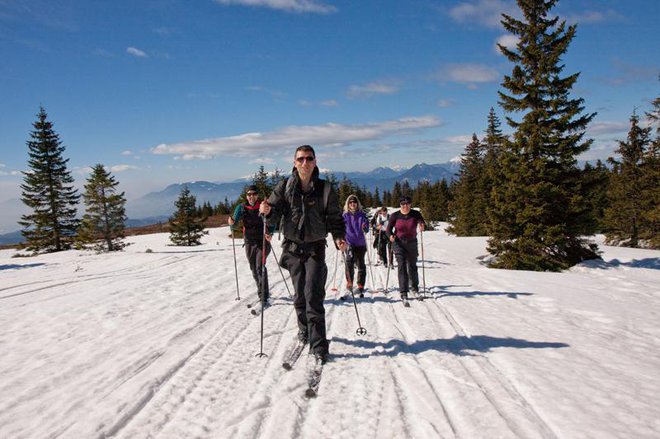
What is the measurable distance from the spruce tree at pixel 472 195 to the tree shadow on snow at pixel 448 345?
1358 inches

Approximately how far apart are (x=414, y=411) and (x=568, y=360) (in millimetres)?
2791

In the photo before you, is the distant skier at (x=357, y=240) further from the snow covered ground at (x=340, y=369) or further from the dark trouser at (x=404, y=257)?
the dark trouser at (x=404, y=257)

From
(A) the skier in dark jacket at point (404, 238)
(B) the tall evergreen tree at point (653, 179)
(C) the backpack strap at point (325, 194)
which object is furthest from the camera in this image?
(B) the tall evergreen tree at point (653, 179)

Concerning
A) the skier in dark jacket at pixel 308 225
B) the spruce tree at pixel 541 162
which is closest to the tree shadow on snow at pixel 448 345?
the skier in dark jacket at pixel 308 225

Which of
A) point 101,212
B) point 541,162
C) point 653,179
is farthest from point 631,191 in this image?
point 101,212

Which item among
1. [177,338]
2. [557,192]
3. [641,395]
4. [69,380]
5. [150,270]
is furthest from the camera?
[557,192]

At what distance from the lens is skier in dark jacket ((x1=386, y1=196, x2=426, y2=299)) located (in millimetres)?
7934

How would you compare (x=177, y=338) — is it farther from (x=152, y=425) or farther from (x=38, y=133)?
(x=38, y=133)

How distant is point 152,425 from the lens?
3201 mm

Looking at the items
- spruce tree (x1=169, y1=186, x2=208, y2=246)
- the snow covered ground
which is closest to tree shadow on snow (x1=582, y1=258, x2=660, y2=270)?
the snow covered ground

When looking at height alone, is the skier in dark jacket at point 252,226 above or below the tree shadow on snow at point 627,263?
above

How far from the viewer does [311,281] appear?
458 cm

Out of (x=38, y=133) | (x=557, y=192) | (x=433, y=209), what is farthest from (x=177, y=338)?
(x=433, y=209)

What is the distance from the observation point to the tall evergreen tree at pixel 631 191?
29109 mm
